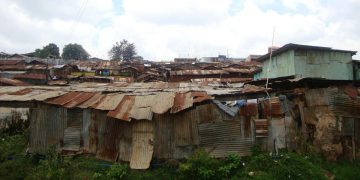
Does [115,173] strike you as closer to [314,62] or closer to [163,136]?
[163,136]

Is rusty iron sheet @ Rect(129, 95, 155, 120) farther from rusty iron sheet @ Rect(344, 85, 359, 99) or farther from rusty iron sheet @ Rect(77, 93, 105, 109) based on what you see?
rusty iron sheet @ Rect(344, 85, 359, 99)

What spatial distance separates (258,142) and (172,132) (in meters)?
3.30

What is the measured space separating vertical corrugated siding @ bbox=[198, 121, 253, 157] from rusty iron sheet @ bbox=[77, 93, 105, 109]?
435 centimetres

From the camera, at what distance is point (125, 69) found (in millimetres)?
34531

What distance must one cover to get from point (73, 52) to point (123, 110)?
52.0 m

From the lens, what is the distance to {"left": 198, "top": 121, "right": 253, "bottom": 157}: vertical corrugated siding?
37.2 feet

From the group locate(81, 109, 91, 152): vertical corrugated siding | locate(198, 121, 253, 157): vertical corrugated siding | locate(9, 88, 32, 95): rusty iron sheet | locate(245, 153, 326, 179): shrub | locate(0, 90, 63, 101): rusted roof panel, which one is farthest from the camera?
locate(9, 88, 32, 95): rusty iron sheet

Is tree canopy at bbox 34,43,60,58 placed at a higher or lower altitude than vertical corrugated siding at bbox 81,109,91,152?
higher

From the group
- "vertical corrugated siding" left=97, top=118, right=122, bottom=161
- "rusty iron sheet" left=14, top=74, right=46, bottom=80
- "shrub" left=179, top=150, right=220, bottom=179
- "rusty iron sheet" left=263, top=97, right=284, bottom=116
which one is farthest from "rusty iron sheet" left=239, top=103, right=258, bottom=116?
"rusty iron sheet" left=14, top=74, right=46, bottom=80

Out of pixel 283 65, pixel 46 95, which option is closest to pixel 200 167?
pixel 46 95

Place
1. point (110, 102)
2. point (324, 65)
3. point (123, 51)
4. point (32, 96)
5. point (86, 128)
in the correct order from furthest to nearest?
point (123, 51)
point (324, 65)
point (32, 96)
point (86, 128)
point (110, 102)

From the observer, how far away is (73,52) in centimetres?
5925

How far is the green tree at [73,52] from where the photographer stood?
5884 cm

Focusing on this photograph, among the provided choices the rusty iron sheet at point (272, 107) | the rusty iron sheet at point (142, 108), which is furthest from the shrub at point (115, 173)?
the rusty iron sheet at point (272, 107)
